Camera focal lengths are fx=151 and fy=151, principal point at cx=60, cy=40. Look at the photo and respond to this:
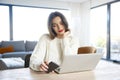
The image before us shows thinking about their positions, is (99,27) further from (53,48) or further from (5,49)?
(53,48)

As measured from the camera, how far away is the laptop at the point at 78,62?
44.3 inches

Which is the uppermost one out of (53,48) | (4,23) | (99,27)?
(4,23)

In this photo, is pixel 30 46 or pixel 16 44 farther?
pixel 30 46

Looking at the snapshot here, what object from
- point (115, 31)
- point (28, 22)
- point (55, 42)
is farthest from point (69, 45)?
point (28, 22)

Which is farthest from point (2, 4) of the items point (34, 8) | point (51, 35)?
point (51, 35)

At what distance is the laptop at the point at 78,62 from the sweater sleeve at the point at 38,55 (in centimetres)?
18

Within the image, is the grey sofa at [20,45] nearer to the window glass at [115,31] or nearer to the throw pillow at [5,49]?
the throw pillow at [5,49]

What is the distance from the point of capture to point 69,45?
1.46 metres

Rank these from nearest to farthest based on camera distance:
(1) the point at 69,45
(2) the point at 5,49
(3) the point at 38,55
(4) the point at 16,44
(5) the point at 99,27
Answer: (3) the point at 38,55
(1) the point at 69,45
(2) the point at 5,49
(4) the point at 16,44
(5) the point at 99,27

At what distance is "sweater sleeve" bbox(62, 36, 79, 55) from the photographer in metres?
1.39

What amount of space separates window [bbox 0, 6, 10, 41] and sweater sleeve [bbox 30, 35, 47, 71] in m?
4.17

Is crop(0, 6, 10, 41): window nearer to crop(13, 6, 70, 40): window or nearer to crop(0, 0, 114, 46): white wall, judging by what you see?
crop(13, 6, 70, 40): window

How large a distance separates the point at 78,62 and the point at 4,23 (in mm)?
4578

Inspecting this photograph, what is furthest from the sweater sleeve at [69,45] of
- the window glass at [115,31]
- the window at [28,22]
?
the window at [28,22]
